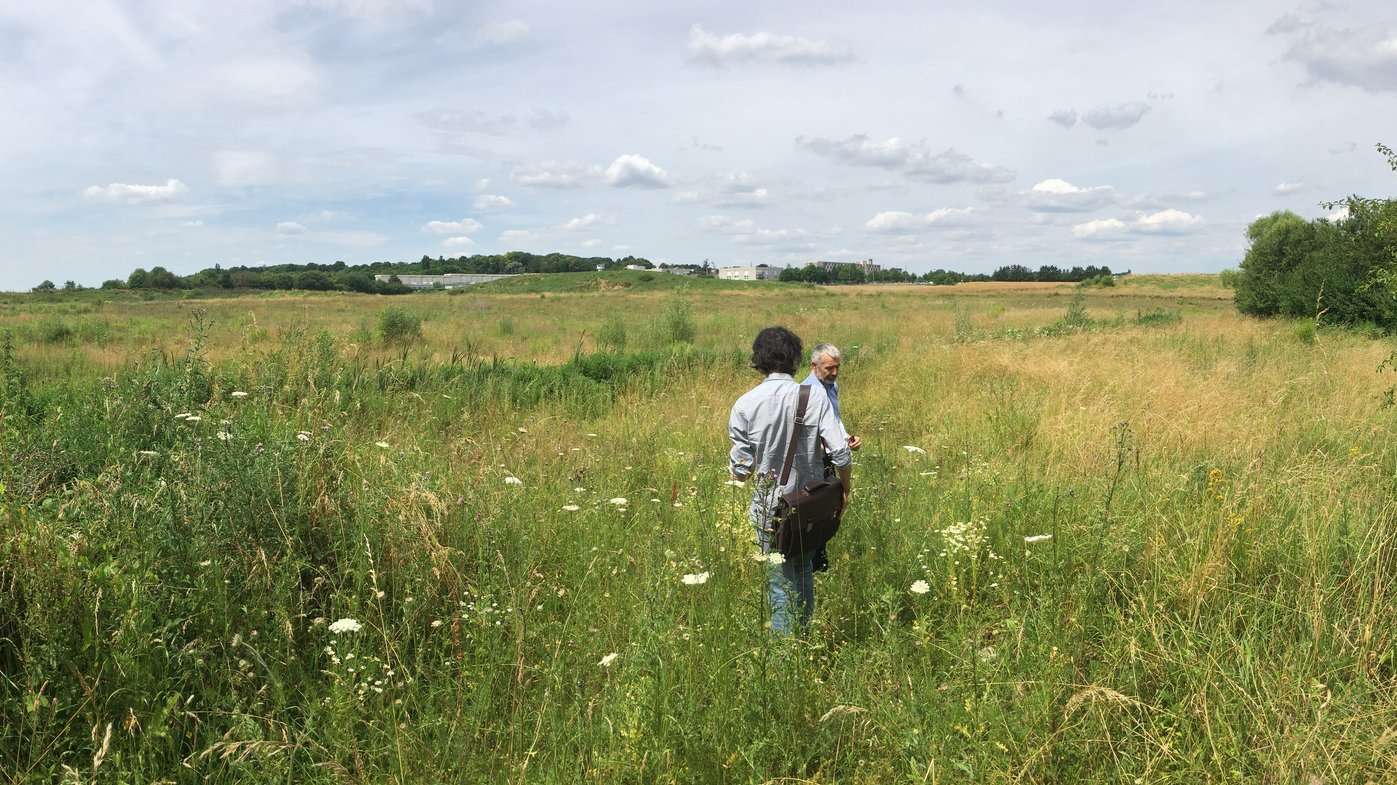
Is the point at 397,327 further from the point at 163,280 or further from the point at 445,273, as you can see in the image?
the point at 445,273

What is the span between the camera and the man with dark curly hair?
3523 millimetres

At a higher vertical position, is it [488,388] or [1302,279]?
[1302,279]

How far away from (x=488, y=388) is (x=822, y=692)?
6.66 meters

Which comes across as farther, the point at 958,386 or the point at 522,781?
the point at 958,386

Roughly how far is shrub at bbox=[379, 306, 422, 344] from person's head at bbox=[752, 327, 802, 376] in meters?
17.7

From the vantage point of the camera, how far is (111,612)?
2582 millimetres

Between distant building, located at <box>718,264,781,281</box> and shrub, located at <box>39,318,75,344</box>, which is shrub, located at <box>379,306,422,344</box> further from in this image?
distant building, located at <box>718,264,781,281</box>

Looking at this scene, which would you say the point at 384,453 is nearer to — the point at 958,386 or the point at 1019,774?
the point at 1019,774

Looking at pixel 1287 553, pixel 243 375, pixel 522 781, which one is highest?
pixel 243 375

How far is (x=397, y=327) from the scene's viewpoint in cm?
2142

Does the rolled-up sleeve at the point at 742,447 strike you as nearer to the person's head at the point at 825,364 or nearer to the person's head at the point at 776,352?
the person's head at the point at 776,352

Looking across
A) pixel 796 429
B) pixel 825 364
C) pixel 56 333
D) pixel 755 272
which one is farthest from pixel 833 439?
pixel 755 272

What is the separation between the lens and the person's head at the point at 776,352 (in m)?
3.87

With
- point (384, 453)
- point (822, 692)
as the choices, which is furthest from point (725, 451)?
point (822, 692)
